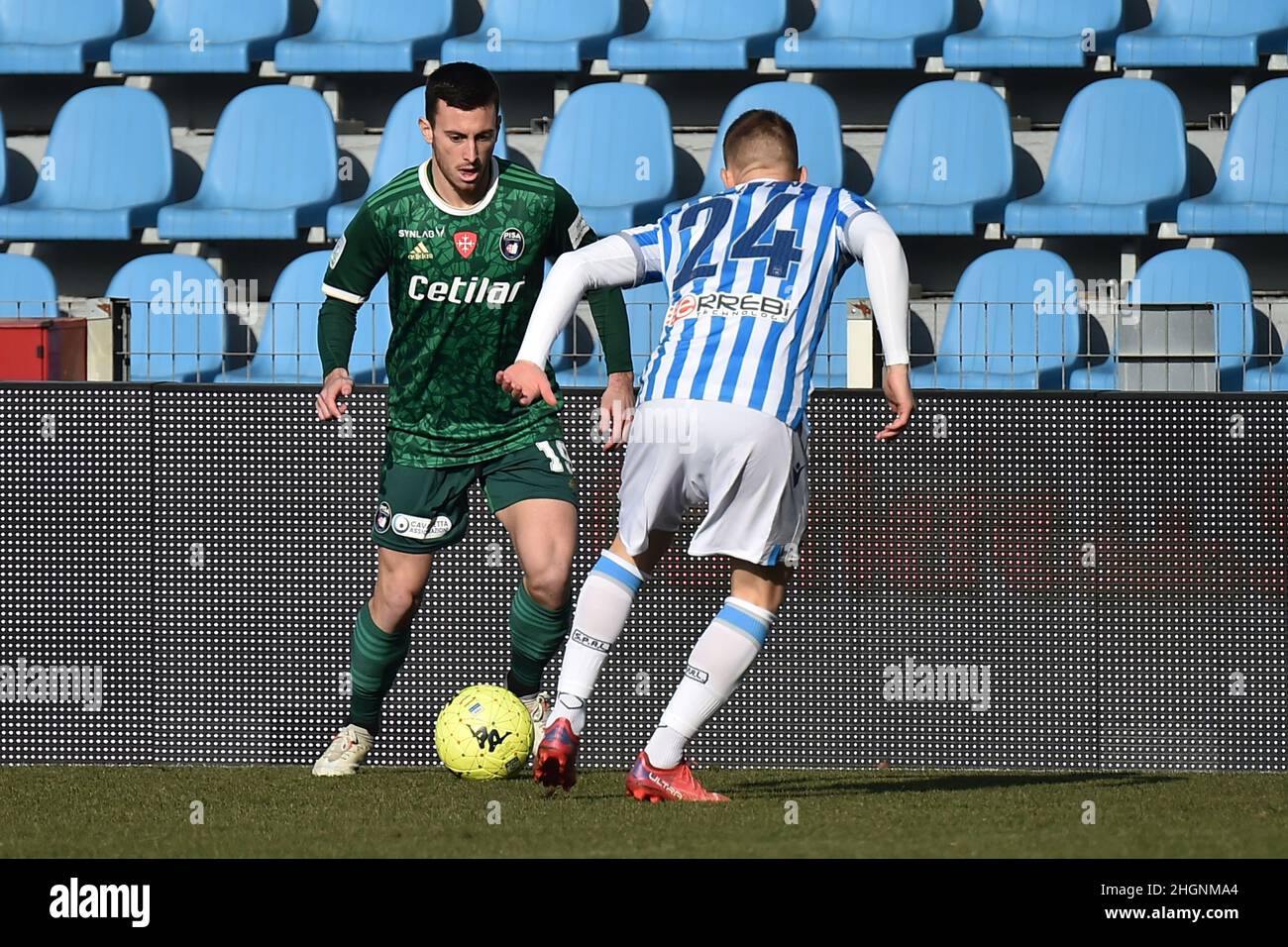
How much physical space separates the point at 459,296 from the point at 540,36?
5.97 m

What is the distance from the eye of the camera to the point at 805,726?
20.3 feet

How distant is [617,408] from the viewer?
4.96 m

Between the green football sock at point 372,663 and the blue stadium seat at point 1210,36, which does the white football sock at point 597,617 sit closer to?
the green football sock at point 372,663

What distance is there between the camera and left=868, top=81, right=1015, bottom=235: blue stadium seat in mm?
10266

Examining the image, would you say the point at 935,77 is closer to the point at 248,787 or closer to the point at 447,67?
the point at 447,67

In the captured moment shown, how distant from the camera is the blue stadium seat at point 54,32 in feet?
36.6

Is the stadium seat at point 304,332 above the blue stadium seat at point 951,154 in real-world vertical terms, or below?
below

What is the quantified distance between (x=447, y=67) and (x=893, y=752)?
260cm

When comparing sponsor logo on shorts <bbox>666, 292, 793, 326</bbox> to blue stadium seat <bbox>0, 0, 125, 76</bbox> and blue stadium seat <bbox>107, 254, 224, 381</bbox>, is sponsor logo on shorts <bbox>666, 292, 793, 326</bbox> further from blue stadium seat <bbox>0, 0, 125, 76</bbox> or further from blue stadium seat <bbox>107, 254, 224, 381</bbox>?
blue stadium seat <bbox>0, 0, 125, 76</bbox>

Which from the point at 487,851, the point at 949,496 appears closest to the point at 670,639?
the point at 949,496

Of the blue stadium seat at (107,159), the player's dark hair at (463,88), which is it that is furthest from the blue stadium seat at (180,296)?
the player's dark hair at (463,88)

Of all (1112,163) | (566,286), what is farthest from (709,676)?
(1112,163)

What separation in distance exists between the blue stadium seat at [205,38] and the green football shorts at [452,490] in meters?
6.13

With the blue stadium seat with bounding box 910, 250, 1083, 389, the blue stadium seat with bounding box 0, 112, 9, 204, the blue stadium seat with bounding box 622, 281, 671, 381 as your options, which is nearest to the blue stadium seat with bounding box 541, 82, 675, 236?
the blue stadium seat with bounding box 622, 281, 671, 381
